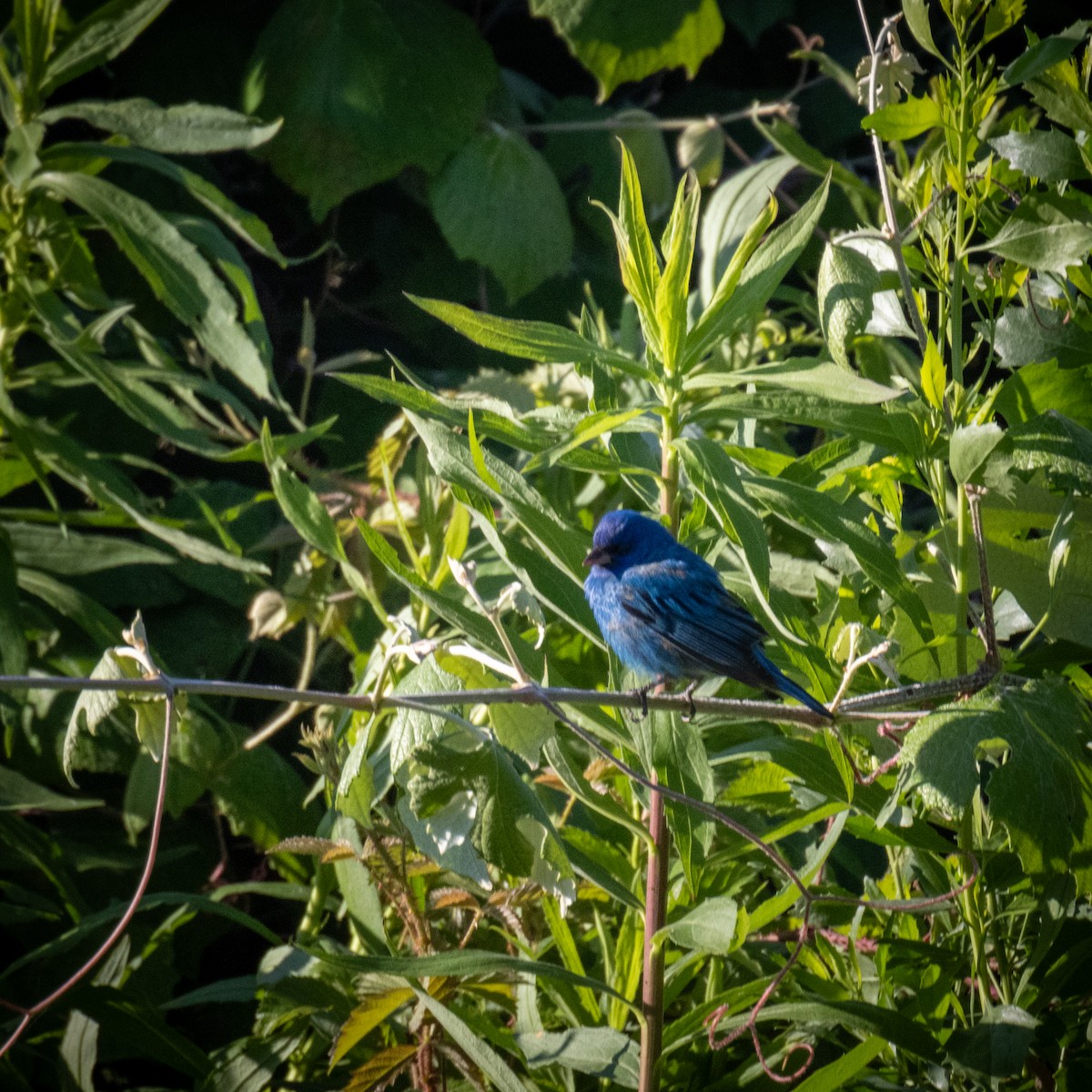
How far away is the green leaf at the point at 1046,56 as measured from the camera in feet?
3.36

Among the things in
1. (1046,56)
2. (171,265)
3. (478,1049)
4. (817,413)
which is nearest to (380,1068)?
(478,1049)

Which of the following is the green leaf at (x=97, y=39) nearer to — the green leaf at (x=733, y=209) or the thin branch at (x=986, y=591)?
the green leaf at (x=733, y=209)

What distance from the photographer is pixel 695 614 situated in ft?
4.48

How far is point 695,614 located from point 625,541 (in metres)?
0.14

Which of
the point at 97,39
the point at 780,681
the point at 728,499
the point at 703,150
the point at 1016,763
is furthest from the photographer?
the point at 703,150

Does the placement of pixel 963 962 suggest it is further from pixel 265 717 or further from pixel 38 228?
pixel 38 228

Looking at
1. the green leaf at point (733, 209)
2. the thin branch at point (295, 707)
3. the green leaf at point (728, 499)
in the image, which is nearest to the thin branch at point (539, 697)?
the green leaf at point (728, 499)

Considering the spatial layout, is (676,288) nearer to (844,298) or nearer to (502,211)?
(844,298)

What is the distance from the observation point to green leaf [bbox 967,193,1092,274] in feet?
3.46

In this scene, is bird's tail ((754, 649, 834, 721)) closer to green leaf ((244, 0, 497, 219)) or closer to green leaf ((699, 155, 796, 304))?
green leaf ((699, 155, 796, 304))

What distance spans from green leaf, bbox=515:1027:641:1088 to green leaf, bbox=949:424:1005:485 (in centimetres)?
63

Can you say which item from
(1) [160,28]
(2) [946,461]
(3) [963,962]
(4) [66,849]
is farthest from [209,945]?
(1) [160,28]

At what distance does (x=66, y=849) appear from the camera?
5.74 ft

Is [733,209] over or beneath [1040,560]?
over
